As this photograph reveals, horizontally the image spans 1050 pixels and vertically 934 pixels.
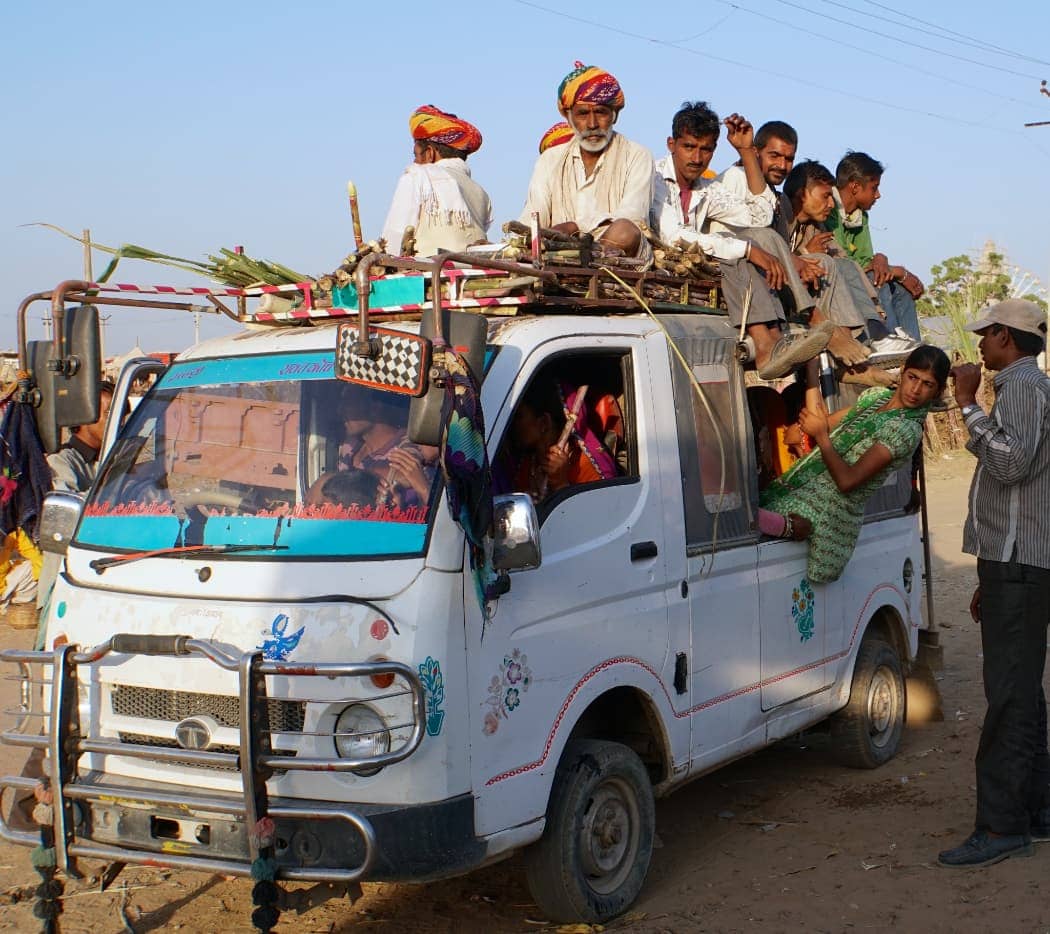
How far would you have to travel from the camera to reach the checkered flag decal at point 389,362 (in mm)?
3486

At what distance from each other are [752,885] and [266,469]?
8.46 ft

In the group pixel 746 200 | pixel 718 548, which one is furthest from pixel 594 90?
pixel 718 548

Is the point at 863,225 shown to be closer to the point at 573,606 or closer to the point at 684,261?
the point at 684,261

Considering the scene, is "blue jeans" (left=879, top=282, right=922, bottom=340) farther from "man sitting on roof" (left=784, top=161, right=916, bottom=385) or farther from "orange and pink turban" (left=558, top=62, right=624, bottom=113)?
"orange and pink turban" (left=558, top=62, right=624, bottom=113)

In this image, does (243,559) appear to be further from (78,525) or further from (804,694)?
(804,694)

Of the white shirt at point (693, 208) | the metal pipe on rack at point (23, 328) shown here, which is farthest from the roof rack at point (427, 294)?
the white shirt at point (693, 208)

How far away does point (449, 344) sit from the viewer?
3.63m

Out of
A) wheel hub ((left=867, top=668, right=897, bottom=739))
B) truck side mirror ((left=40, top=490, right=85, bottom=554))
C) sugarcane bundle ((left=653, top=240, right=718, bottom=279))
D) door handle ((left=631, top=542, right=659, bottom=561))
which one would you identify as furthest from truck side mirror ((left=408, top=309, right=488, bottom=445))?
wheel hub ((left=867, top=668, right=897, bottom=739))

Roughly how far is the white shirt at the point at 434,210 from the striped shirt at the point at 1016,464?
267 cm

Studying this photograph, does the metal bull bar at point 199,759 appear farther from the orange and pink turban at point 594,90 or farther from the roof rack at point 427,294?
the orange and pink turban at point 594,90

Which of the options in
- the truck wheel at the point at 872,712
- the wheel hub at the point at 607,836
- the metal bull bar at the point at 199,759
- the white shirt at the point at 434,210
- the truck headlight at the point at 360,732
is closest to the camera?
the metal bull bar at the point at 199,759

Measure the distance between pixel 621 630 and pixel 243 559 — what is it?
56.3 inches

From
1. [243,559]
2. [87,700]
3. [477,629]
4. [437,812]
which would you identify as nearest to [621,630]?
[477,629]

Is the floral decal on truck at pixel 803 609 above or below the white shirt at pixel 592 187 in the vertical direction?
below
